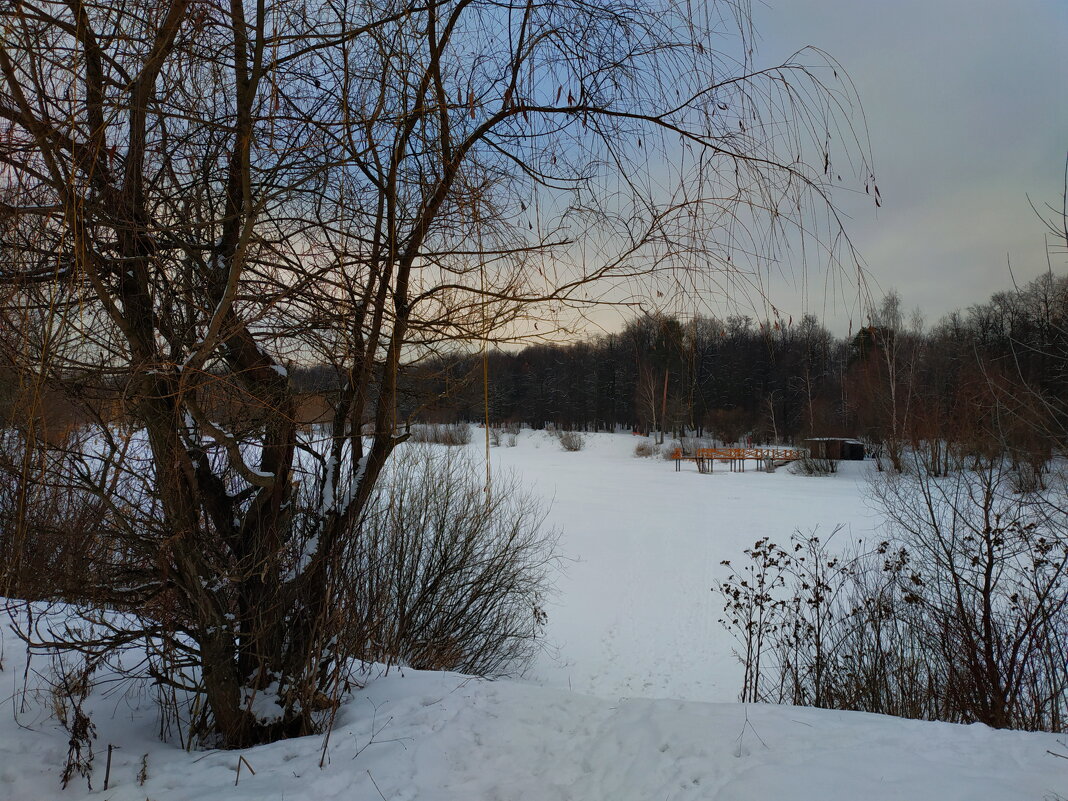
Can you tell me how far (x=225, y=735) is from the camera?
3.25 metres

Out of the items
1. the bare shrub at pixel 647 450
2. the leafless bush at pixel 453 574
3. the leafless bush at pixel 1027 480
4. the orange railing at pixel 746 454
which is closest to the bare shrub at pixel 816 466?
the orange railing at pixel 746 454

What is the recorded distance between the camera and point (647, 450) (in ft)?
137

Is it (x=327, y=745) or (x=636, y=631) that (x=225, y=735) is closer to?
(x=327, y=745)

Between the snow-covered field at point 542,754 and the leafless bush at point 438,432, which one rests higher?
the leafless bush at point 438,432

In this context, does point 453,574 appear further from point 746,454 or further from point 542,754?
point 746,454

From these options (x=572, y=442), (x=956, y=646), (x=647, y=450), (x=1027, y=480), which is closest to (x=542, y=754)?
(x=956, y=646)

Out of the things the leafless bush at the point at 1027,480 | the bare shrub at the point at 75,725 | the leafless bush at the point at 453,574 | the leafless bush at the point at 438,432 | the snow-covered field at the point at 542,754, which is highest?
the leafless bush at the point at 438,432

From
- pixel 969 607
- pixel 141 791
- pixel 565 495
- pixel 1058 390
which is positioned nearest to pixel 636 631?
pixel 969 607

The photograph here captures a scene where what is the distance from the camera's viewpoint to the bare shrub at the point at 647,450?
41.5m

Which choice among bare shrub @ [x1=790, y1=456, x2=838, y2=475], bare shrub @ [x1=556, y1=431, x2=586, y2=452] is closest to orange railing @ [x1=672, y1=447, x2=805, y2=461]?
bare shrub @ [x1=790, y1=456, x2=838, y2=475]

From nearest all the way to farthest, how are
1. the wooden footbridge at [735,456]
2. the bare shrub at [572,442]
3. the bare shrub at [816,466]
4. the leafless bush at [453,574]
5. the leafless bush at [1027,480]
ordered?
1. the leafless bush at [1027,480]
2. the leafless bush at [453,574]
3. the bare shrub at [816,466]
4. the wooden footbridge at [735,456]
5. the bare shrub at [572,442]

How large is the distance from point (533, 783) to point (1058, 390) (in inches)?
305

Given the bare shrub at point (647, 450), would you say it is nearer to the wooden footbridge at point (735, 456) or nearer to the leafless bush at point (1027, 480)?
the wooden footbridge at point (735, 456)

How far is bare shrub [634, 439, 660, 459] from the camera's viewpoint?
4153 cm
